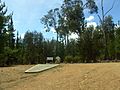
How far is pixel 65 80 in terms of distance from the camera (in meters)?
16.5

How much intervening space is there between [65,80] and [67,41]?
52.6 metres

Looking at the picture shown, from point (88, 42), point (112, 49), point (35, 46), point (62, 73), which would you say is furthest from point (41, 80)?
point (35, 46)

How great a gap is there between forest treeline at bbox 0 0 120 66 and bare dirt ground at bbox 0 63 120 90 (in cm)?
1444

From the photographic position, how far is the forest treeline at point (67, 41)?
41094 millimetres

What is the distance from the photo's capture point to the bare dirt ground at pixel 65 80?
14812 millimetres

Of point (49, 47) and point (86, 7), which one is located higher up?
point (86, 7)

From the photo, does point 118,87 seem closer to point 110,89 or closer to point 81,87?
point 110,89

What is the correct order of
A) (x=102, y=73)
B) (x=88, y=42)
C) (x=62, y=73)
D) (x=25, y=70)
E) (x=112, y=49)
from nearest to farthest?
(x=102, y=73) < (x=62, y=73) < (x=25, y=70) < (x=88, y=42) < (x=112, y=49)

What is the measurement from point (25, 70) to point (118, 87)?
928cm

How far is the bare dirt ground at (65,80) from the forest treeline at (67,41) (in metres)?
14.4

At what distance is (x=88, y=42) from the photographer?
135 feet

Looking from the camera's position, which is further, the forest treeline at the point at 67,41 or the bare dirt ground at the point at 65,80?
the forest treeline at the point at 67,41

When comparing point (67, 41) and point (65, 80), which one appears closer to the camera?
point (65, 80)

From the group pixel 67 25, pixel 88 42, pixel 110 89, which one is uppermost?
pixel 67 25
